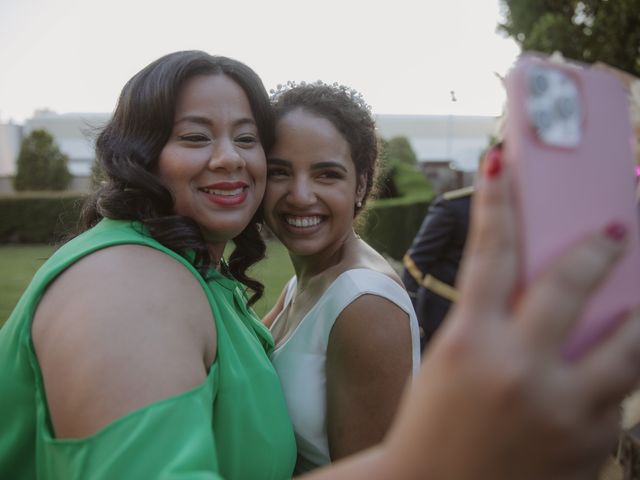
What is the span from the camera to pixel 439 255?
167 inches

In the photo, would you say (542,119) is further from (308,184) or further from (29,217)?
(29,217)

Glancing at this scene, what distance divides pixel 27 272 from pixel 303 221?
40.7 ft

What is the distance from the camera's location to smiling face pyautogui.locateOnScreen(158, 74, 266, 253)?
191cm

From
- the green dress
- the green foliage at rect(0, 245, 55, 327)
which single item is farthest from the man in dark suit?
the green foliage at rect(0, 245, 55, 327)

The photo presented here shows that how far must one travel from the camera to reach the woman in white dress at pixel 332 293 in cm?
208

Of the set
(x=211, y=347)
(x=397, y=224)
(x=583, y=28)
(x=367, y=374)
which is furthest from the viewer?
(x=397, y=224)

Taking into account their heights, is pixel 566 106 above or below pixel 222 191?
above

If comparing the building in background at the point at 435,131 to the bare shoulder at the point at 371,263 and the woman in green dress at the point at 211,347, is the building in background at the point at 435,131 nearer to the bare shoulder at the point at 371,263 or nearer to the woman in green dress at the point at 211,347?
the bare shoulder at the point at 371,263

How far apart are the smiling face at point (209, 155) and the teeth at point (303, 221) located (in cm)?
46

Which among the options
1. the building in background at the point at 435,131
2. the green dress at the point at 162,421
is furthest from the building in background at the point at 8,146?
the green dress at the point at 162,421

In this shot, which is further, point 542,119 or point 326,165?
point 326,165

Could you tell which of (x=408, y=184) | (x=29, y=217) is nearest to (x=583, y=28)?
(x=408, y=184)

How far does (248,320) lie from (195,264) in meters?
0.39

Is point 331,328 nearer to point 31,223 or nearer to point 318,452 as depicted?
point 318,452
